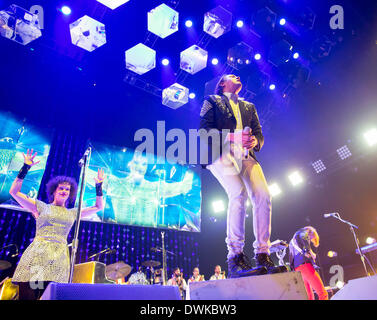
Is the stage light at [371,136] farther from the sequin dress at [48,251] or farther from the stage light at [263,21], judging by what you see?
the sequin dress at [48,251]

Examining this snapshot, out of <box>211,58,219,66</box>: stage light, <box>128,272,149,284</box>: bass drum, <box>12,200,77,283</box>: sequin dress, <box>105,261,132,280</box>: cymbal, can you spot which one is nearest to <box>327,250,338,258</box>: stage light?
<box>128,272,149,284</box>: bass drum

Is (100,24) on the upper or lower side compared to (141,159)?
upper

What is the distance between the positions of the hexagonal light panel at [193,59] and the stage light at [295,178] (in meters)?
4.74

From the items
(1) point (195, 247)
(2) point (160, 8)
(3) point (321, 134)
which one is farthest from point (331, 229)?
(2) point (160, 8)

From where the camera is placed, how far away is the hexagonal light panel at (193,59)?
7848 mm

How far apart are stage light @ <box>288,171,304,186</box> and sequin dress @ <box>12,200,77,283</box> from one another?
803cm

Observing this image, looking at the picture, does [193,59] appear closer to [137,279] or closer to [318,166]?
[318,166]

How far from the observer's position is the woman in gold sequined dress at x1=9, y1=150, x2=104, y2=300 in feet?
7.36

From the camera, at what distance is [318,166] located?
339 inches

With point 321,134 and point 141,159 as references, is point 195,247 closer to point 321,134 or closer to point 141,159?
point 141,159

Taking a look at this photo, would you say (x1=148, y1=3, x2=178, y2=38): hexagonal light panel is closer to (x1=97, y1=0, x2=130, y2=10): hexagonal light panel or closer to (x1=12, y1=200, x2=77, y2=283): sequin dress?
(x1=97, y1=0, x2=130, y2=10): hexagonal light panel

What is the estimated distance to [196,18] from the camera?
7359mm
